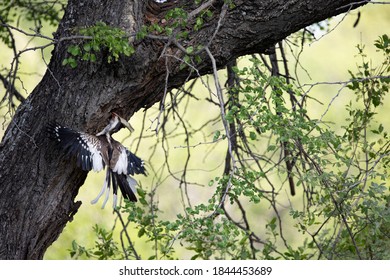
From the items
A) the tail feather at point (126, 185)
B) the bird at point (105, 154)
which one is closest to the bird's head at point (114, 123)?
the bird at point (105, 154)

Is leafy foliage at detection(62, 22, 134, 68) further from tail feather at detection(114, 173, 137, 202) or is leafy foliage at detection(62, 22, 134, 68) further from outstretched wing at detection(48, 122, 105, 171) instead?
tail feather at detection(114, 173, 137, 202)

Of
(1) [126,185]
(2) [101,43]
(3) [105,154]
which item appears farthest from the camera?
(1) [126,185]

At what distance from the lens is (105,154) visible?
7.68ft

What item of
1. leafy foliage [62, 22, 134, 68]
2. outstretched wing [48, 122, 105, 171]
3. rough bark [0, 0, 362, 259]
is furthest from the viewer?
rough bark [0, 0, 362, 259]

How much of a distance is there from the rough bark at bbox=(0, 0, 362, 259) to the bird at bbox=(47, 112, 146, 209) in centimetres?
5

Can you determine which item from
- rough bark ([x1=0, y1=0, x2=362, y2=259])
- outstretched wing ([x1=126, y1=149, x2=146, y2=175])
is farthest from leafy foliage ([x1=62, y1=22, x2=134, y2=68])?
outstretched wing ([x1=126, y1=149, x2=146, y2=175])

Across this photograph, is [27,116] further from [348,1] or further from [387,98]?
[387,98]

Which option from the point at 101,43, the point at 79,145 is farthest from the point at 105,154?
the point at 101,43

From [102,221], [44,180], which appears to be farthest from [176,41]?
[102,221]

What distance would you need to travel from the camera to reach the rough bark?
2359mm

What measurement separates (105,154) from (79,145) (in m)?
0.12

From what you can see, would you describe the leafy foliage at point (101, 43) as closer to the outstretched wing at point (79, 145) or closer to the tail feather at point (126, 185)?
the outstretched wing at point (79, 145)

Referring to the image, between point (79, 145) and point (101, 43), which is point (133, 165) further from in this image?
point (101, 43)

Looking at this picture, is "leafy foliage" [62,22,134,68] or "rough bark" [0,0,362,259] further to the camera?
"rough bark" [0,0,362,259]
